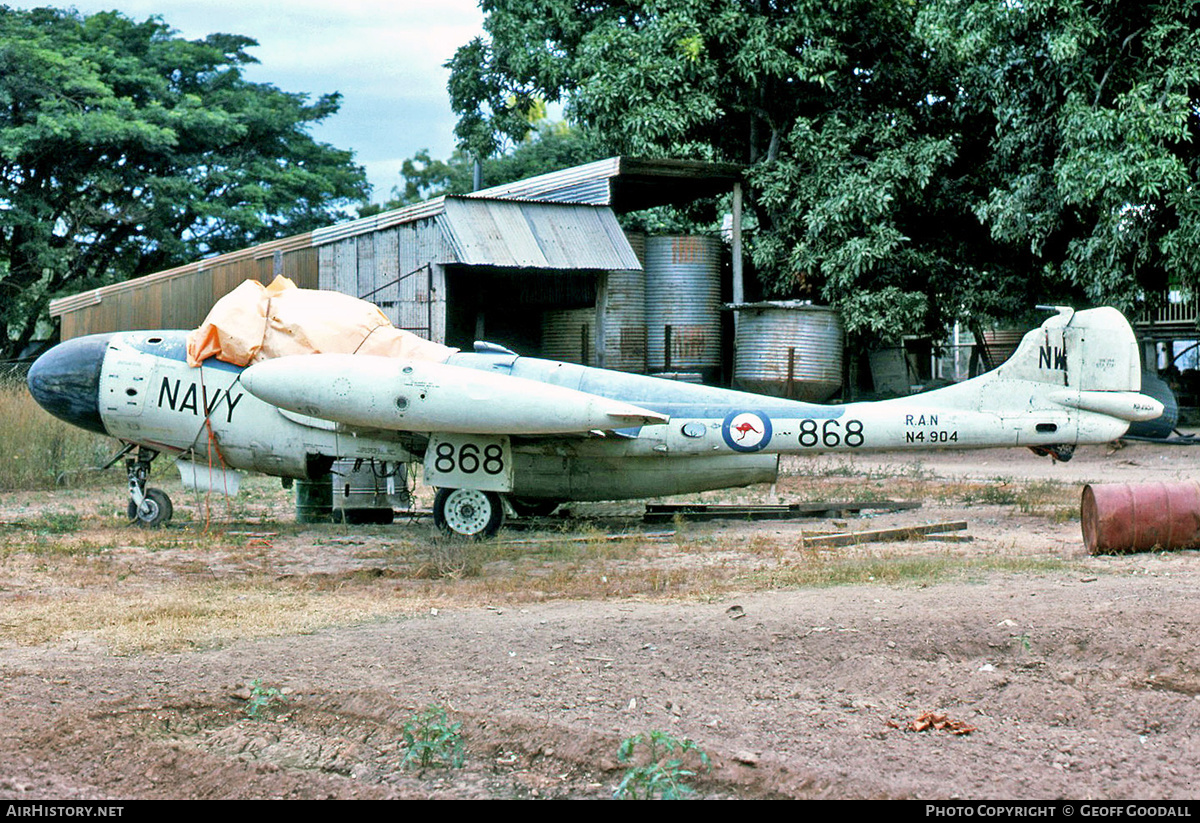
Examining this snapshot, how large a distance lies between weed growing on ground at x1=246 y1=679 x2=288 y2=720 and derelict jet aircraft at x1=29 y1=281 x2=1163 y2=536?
5.85 m

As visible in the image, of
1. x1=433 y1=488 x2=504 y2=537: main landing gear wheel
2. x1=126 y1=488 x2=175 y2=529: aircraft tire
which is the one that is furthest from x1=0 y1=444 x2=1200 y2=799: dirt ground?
x1=126 y1=488 x2=175 y2=529: aircraft tire

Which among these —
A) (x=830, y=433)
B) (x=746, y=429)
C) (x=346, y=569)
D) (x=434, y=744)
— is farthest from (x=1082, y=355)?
(x=434, y=744)

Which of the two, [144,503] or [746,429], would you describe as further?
[144,503]

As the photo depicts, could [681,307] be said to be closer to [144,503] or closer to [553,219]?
[553,219]

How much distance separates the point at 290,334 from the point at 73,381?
7.76 feet

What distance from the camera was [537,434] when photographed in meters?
11.3

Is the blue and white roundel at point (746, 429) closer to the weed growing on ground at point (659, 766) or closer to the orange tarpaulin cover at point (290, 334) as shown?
the orange tarpaulin cover at point (290, 334)

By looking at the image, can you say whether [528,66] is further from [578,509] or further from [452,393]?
[452,393]

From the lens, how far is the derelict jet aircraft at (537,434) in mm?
11773

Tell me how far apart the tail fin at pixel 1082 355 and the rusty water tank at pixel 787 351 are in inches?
349

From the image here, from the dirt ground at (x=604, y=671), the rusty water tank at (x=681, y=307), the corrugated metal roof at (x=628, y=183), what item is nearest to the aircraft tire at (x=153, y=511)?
the dirt ground at (x=604, y=671)

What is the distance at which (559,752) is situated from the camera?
16.3 ft

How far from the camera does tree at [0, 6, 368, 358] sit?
99.7ft
